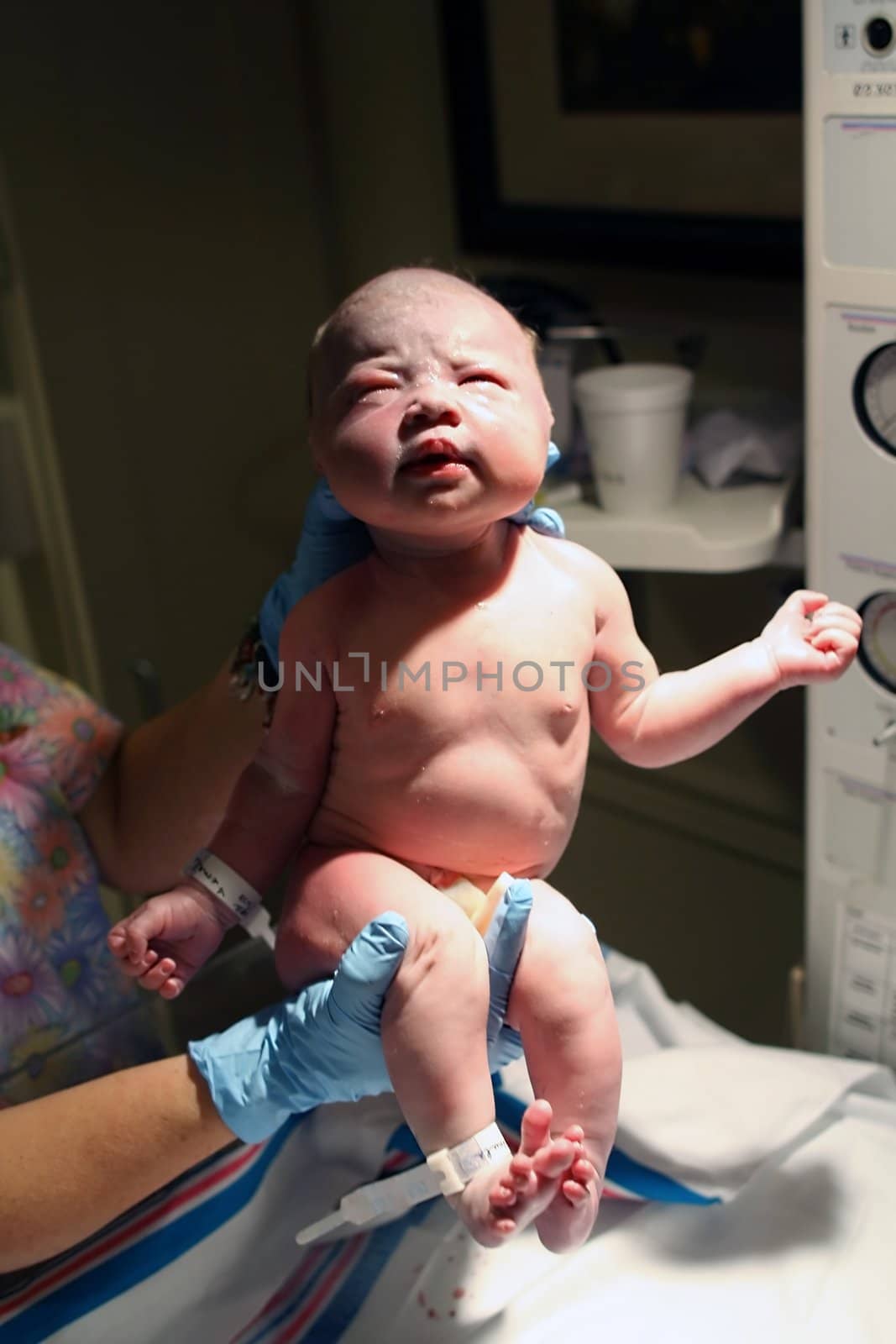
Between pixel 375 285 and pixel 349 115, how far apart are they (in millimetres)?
1085

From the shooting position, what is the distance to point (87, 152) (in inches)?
60.3

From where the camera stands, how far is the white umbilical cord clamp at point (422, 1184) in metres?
0.66

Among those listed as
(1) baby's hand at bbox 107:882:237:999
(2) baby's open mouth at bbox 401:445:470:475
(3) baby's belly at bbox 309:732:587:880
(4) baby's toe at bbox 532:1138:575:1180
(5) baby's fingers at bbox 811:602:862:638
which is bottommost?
(4) baby's toe at bbox 532:1138:575:1180

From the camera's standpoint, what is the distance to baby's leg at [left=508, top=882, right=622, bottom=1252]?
0.67 m

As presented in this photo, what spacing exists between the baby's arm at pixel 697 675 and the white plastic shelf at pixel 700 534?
363mm

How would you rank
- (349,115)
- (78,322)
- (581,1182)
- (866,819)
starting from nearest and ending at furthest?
(581,1182) < (866,819) < (78,322) < (349,115)

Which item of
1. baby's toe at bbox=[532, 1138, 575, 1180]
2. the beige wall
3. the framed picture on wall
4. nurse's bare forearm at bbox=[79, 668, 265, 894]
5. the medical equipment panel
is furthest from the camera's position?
the beige wall

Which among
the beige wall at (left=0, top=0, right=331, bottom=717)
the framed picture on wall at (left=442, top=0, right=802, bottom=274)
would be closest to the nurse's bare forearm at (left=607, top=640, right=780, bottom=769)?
the framed picture on wall at (left=442, top=0, right=802, bottom=274)

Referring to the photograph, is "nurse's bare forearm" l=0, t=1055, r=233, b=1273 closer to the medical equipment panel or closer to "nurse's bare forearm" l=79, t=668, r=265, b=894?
"nurse's bare forearm" l=79, t=668, r=265, b=894

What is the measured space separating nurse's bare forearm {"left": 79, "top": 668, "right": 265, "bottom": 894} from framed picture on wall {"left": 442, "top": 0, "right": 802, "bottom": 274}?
71cm

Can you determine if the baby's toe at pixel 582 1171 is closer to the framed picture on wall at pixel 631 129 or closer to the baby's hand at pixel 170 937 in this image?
the baby's hand at pixel 170 937

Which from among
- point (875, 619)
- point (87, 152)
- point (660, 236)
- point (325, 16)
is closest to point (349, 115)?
point (325, 16)

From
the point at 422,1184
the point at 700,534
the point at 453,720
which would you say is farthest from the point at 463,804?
the point at 700,534

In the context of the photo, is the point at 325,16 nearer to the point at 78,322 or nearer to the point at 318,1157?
the point at 78,322
